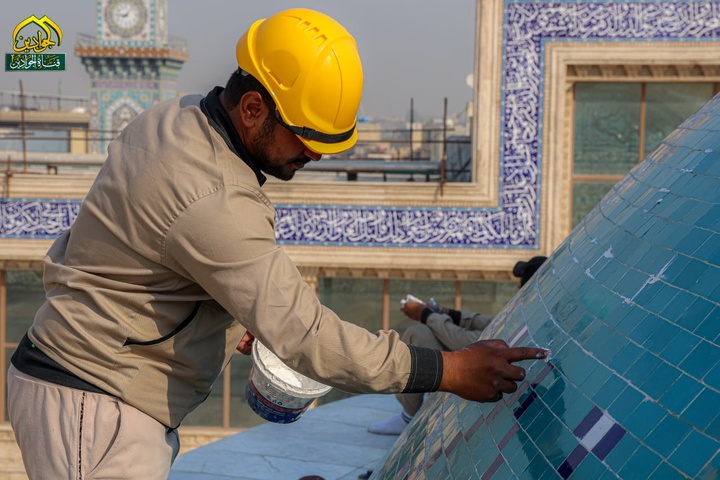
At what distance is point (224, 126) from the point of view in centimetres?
233

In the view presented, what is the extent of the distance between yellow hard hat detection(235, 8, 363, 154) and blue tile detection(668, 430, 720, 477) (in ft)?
3.55

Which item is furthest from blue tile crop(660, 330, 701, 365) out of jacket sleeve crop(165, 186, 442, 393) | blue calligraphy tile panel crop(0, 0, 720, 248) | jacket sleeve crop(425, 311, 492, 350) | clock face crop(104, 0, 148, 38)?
clock face crop(104, 0, 148, 38)

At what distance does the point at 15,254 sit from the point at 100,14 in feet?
57.0

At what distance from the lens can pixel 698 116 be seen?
2.53 meters

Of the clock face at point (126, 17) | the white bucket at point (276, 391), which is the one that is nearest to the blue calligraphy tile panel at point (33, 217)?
the white bucket at point (276, 391)

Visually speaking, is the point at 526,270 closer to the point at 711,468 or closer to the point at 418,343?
the point at 418,343

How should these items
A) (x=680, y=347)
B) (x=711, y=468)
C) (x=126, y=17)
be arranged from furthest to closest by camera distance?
(x=126, y=17), (x=680, y=347), (x=711, y=468)

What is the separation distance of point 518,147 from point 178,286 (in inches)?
352

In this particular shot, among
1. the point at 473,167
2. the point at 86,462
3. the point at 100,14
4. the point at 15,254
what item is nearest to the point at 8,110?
the point at 100,14

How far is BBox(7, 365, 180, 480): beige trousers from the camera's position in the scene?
7.86 ft

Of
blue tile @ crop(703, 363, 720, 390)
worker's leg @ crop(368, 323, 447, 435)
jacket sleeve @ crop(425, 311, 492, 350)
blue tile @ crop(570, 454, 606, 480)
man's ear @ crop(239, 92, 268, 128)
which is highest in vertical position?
man's ear @ crop(239, 92, 268, 128)

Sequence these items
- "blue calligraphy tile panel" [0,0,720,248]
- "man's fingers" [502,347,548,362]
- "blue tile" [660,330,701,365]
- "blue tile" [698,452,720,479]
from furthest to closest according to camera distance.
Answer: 1. "blue calligraphy tile panel" [0,0,720,248]
2. "man's fingers" [502,347,548,362]
3. "blue tile" [660,330,701,365]
4. "blue tile" [698,452,720,479]

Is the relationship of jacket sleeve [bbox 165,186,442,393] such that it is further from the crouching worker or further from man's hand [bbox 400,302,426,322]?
man's hand [bbox 400,302,426,322]

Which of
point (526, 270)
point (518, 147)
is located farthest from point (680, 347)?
point (518, 147)
